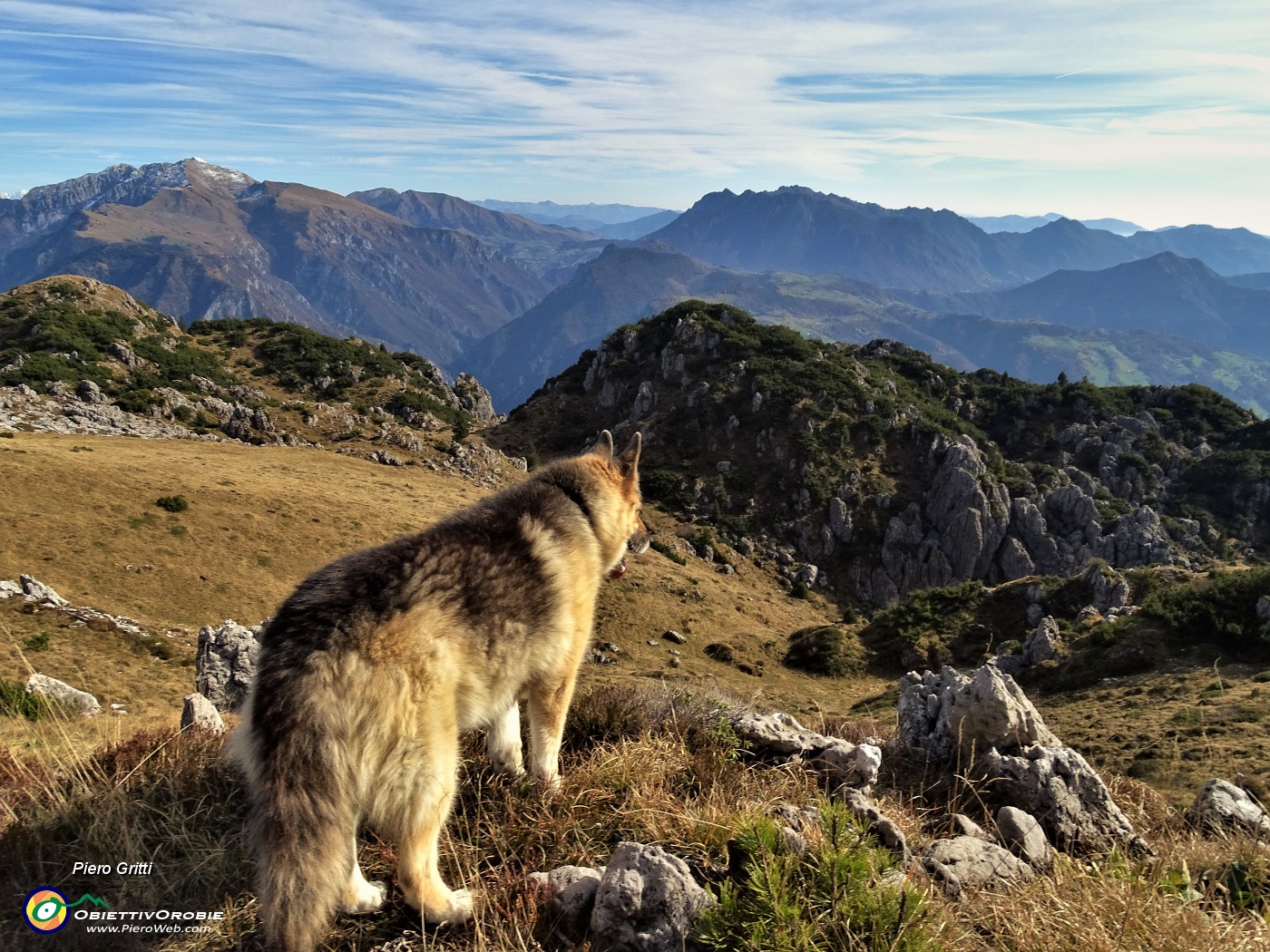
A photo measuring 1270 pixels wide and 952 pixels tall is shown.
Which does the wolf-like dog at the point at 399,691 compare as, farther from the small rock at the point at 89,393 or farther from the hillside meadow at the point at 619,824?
the small rock at the point at 89,393

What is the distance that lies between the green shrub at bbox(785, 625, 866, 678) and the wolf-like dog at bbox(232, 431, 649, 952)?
104 ft

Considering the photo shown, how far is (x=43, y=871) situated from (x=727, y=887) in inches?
152

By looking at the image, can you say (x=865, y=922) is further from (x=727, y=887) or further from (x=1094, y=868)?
(x=1094, y=868)

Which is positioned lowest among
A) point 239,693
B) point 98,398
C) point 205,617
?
point 205,617

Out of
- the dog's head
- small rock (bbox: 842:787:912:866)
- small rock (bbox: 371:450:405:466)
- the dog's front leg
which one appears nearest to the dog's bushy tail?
the dog's front leg

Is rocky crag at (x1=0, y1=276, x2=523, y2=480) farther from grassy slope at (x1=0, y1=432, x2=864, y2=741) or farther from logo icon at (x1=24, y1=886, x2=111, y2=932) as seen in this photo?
logo icon at (x1=24, y1=886, x2=111, y2=932)

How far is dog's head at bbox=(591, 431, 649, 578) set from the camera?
5.72 metres

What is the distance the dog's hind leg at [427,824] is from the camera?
3605 mm

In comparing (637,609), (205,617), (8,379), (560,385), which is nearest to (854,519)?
(637,609)

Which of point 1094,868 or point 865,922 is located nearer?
point 865,922

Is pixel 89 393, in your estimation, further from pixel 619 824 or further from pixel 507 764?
pixel 619 824

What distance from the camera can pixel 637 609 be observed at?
3512 cm

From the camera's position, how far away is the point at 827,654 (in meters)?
34.8

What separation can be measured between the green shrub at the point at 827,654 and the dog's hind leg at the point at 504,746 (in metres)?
31.5
